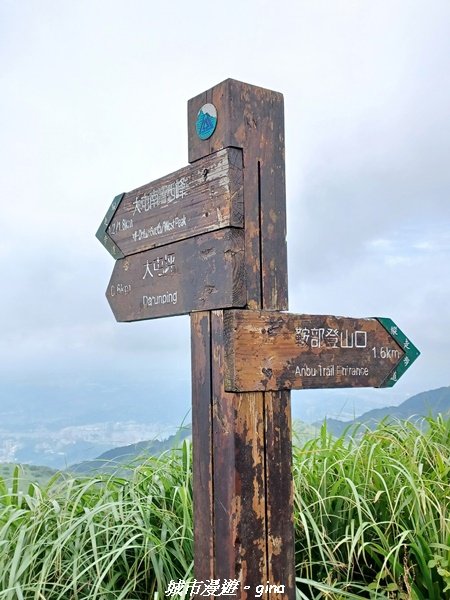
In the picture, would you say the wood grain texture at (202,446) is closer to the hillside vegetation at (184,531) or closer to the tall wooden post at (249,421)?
the tall wooden post at (249,421)

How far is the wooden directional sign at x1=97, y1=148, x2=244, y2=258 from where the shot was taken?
9.10 ft

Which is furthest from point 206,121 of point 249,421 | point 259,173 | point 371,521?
point 371,521

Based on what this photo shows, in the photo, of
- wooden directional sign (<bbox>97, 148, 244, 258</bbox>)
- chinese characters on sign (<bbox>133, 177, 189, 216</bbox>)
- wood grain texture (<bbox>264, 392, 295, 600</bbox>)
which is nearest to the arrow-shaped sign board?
wood grain texture (<bbox>264, 392, 295, 600</bbox>)

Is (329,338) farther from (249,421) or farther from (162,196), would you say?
(162,196)

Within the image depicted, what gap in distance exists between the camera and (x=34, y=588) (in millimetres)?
3137

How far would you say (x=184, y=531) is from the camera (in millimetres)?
3287

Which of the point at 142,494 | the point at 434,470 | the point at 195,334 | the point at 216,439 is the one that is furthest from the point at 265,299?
the point at 434,470

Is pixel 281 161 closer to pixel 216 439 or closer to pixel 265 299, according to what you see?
pixel 265 299

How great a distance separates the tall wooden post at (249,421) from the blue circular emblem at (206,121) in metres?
0.02

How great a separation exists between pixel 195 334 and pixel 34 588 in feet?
4.15

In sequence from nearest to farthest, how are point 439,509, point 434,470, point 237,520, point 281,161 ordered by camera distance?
1. point 237,520
2. point 281,161
3. point 439,509
4. point 434,470

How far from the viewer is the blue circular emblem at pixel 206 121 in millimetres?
2869

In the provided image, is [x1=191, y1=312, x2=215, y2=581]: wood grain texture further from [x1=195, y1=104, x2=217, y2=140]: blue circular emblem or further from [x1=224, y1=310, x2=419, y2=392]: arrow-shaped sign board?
[x1=195, y1=104, x2=217, y2=140]: blue circular emblem

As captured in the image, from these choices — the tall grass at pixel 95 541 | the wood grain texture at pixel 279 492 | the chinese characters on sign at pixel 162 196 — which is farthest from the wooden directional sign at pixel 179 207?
the tall grass at pixel 95 541
